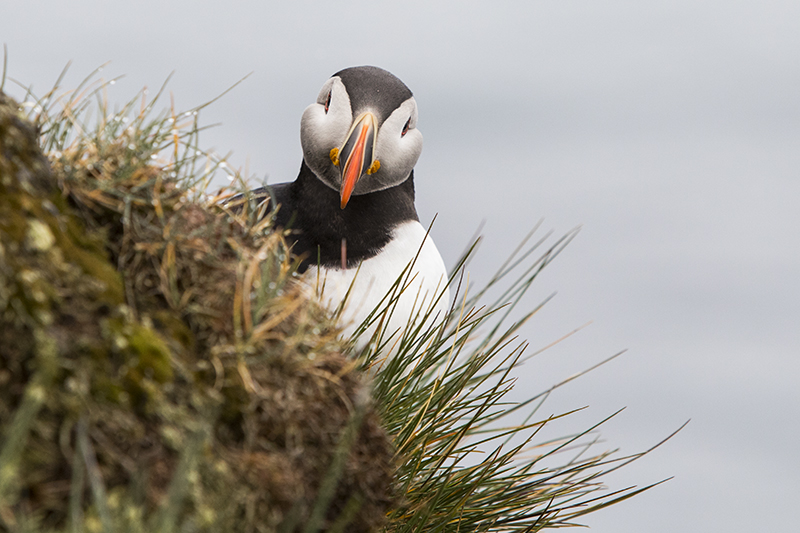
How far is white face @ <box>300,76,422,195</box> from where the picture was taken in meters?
4.23

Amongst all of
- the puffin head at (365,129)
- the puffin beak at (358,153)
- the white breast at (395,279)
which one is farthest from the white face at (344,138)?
the white breast at (395,279)

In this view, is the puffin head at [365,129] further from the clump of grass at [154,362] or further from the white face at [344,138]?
the clump of grass at [154,362]

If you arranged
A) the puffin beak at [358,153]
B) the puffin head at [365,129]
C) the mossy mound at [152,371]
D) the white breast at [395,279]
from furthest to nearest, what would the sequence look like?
the white breast at [395,279], the puffin head at [365,129], the puffin beak at [358,153], the mossy mound at [152,371]

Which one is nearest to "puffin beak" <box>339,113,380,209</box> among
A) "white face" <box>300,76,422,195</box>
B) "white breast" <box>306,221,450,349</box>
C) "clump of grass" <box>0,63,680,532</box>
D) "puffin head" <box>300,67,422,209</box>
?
"puffin head" <box>300,67,422,209</box>

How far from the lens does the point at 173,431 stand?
1.76 meters

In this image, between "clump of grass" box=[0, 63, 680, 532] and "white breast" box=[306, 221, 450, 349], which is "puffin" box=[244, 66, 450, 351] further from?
"clump of grass" box=[0, 63, 680, 532]

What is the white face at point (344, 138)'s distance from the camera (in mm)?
4230

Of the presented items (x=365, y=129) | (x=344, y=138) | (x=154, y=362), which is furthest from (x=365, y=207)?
(x=154, y=362)

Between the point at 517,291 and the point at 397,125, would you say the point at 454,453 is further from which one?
the point at 397,125

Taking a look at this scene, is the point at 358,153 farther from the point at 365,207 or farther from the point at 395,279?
the point at 395,279

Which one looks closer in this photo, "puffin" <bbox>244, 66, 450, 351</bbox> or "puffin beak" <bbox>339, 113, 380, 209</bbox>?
"puffin beak" <bbox>339, 113, 380, 209</bbox>

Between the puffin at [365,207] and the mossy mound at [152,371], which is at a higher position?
the puffin at [365,207]

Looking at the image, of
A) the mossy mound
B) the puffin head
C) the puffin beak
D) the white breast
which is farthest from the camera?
the white breast

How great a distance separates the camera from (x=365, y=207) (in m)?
4.42
